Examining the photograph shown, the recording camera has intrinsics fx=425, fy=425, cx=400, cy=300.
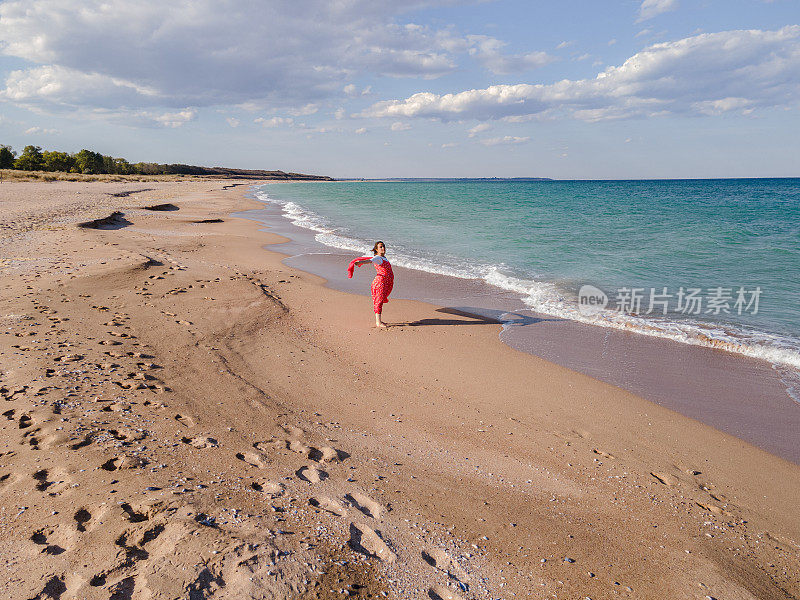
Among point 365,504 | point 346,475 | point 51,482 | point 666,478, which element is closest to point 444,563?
point 365,504

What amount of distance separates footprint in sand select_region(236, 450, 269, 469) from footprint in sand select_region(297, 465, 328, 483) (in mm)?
309

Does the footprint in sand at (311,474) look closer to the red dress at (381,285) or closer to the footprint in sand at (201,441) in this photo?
the footprint in sand at (201,441)

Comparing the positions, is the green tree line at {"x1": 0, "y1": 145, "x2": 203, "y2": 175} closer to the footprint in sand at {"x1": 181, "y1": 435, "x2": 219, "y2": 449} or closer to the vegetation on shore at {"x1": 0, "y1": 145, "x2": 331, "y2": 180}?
the vegetation on shore at {"x1": 0, "y1": 145, "x2": 331, "y2": 180}

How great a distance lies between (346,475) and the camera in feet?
11.7

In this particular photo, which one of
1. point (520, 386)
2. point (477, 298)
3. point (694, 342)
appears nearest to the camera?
point (520, 386)

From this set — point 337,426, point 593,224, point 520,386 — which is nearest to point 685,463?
point 520,386

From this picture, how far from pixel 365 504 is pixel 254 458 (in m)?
1.08

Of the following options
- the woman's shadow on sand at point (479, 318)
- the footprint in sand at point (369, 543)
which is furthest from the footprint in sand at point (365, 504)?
the woman's shadow on sand at point (479, 318)

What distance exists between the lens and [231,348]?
617 centimetres

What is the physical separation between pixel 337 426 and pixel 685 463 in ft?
11.4

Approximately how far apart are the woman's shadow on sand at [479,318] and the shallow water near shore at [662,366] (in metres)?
0.02

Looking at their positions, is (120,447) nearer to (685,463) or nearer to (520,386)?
(520,386)

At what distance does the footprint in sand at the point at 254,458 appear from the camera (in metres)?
3.53

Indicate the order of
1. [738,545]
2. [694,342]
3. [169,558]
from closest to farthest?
[169,558] < [738,545] < [694,342]
